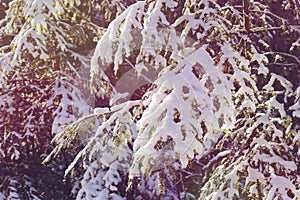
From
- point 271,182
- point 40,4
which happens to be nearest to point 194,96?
point 271,182

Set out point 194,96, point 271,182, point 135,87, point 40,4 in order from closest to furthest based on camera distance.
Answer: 1. point 194,96
2. point 271,182
3. point 40,4
4. point 135,87

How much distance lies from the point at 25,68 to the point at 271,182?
3.56 metres

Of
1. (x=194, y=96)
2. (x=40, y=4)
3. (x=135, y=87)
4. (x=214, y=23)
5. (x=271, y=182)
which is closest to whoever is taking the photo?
(x=194, y=96)

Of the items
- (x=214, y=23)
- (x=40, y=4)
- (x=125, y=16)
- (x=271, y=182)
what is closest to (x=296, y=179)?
(x=271, y=182)

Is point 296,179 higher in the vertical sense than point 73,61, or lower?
lower

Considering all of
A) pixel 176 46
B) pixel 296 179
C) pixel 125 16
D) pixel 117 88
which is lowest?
pixel 296 179

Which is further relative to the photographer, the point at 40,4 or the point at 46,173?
the point at 46,173

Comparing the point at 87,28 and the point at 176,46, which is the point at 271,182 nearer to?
the point at 176,46

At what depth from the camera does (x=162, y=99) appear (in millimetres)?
2795

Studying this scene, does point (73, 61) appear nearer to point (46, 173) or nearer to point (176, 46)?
point (46, 173)

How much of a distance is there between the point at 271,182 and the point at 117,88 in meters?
2.78

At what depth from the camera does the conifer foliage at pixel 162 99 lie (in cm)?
280

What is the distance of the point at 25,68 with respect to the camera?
19.4 feet

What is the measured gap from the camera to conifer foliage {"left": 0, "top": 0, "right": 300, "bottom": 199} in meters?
2.80
